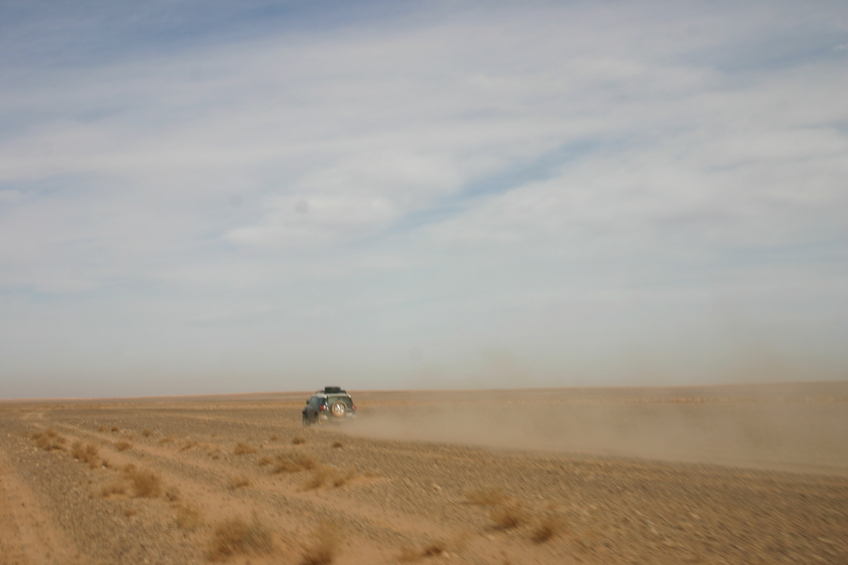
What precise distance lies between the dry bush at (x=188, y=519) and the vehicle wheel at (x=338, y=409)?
21.9 metres

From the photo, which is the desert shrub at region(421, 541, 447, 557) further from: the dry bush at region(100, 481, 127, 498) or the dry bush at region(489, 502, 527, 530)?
the dry bush at region(100, 481, 127, 498)

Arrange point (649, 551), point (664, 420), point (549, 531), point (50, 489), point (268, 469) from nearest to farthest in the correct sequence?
point (649, 551)
point (549, 531)
point (50, 489)
point (268, 469)
point (664, 420)

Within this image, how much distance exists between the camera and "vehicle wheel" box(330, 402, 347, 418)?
34.0 meters

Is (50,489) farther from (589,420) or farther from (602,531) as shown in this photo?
(589,420)

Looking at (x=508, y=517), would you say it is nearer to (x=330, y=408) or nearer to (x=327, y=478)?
(x=327, y=478)

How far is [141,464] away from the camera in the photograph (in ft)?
68.9

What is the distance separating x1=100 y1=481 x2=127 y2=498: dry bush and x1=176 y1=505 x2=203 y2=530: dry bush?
155 inches

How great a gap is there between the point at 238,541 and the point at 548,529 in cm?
460

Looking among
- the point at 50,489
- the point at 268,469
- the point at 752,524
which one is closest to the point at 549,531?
the point at 752,524

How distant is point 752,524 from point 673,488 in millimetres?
3466

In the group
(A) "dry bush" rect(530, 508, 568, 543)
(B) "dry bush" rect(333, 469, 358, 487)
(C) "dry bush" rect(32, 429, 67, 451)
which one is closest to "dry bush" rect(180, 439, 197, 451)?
(C) "dry bush" rect(32, 429, 67, 451)

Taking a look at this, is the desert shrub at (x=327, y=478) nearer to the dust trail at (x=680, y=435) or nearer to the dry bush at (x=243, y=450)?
the dry bush at (x=243, y=450)

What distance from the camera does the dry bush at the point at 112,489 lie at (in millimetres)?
14973

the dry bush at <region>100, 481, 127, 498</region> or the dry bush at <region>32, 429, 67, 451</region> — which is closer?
the dry bush at <region>100, 481, 127, 498</region>
